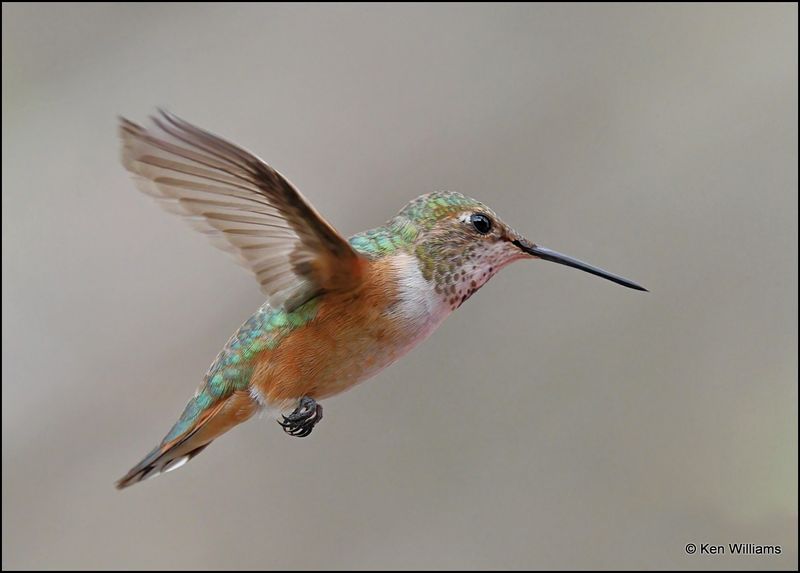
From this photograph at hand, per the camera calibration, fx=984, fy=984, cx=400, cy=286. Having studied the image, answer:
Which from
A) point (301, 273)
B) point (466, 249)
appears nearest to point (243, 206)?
point (301, 273)

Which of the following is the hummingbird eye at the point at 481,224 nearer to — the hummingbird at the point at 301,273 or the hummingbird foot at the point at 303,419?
the hummingbird at the point at 301,273

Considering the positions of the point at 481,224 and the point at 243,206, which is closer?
the point at 243,206

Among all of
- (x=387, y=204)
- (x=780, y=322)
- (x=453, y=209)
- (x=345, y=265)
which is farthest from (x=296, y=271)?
→ (x=780, y=322)

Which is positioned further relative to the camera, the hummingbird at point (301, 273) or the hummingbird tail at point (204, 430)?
the hummingbird tail at point (204, 430)

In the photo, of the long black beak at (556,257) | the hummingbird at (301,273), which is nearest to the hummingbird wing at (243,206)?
the hummingbird at (301,273)

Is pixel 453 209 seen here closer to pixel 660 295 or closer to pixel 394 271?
pixel 394 271

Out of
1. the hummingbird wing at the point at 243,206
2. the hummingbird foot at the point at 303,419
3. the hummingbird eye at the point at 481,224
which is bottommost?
the hummingbird foot at the point at 303,419

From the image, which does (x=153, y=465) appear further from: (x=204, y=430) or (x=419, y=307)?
(x=419, y=307)
